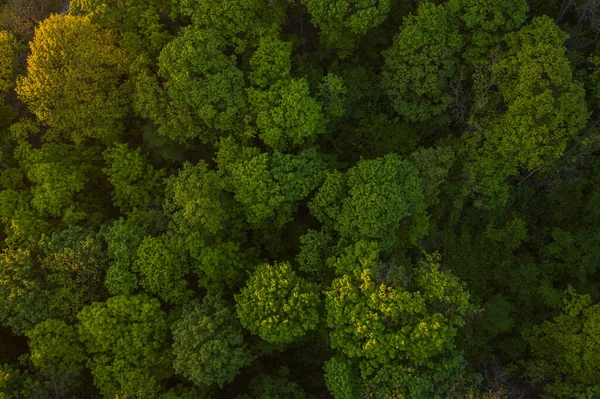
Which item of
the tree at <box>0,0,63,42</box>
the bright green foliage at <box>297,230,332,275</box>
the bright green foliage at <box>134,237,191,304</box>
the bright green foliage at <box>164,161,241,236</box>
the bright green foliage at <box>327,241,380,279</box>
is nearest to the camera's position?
the bright green foliage at <box>327,241,380,279</box>

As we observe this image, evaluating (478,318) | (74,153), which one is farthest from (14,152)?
(478,318)

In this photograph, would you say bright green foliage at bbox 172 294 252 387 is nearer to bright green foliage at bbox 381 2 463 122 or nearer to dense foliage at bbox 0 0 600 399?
dense foliage at bbox 0 0 600 399

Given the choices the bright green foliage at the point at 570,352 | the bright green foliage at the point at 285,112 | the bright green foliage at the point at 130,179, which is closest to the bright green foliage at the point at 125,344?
the bright green foliage at the point at 130,179

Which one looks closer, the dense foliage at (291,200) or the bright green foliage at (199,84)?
the dense foliage at (291,200)

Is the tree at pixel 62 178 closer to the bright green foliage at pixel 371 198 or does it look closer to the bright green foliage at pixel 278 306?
the bright green foliage at pixel 278 306

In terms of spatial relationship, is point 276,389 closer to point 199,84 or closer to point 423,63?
point 199,84

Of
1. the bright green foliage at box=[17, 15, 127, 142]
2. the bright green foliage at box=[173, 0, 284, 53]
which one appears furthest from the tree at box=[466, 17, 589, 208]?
the bright green foliage at box=[17, 15, 127, 142]
